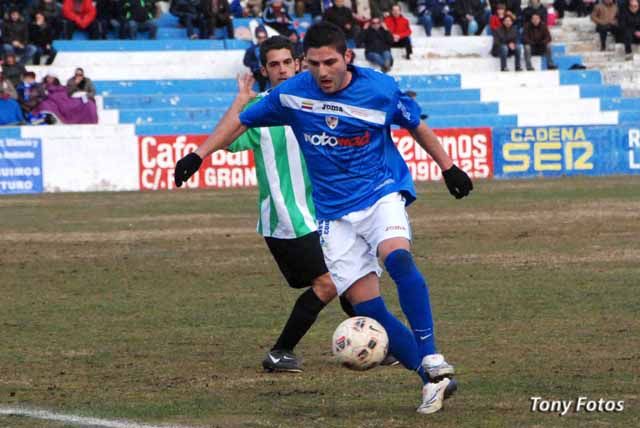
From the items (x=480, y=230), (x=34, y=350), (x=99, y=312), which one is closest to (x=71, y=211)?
→ (x=480, y=230)

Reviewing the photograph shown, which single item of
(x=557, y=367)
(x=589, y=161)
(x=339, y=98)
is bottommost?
(x=589, y=161)

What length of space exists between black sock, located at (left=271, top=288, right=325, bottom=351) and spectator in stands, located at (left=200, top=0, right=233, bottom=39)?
26.8 meters

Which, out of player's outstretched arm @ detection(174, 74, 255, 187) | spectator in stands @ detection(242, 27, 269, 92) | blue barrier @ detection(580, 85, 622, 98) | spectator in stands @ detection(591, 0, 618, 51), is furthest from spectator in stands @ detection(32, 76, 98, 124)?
player's outstretched arm @ detection(174, 74, 255, 187)

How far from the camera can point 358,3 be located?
36469mm

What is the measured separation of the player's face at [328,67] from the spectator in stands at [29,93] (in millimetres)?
23196

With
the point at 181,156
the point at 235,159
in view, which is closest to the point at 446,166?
the point at 181,156

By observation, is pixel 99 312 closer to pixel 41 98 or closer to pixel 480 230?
pixel 480 230

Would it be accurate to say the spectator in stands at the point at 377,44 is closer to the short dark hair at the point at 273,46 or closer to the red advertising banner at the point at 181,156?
the red advertising banner at the point at 181,156

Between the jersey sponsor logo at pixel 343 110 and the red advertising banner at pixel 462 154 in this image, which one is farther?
the red advertising banner at pixel 462 154

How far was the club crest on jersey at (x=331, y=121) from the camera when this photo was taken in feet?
24.6

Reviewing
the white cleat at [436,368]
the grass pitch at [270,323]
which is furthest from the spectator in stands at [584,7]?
the white cleat at [436,368]

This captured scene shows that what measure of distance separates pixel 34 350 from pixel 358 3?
91.3 feet

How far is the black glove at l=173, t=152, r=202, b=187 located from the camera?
300 inches

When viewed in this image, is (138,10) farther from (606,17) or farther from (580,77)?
(606,17)
